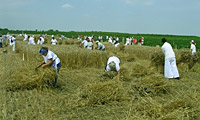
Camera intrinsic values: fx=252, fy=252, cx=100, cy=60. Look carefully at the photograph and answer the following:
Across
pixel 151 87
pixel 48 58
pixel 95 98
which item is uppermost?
pixel 48 58

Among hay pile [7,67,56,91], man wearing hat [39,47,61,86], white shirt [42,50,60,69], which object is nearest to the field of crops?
hay pile [7,67,56,91]

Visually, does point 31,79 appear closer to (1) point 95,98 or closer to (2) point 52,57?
(2) point 52,57

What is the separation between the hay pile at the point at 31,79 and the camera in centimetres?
797

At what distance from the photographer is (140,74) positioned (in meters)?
10.5

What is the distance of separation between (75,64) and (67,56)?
2.27ft

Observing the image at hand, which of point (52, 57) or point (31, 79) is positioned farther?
point (52, 57)

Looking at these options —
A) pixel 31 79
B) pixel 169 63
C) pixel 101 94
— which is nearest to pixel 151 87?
pixel 101 94

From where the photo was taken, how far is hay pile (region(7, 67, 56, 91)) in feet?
26.1

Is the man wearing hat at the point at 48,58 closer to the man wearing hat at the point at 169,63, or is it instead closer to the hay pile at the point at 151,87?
the hay pile at the point at 151,87

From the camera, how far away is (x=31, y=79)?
7.97 m

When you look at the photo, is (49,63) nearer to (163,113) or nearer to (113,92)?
(113,92)

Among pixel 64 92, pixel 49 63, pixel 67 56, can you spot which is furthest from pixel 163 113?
pixel 67 56

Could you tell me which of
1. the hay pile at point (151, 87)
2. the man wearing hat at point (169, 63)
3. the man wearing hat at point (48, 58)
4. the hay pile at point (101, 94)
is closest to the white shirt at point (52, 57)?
the man wearing hat at point (48, 58)

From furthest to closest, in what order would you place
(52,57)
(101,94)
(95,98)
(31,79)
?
(52,57), (31,79), (101,94), (95,98)
